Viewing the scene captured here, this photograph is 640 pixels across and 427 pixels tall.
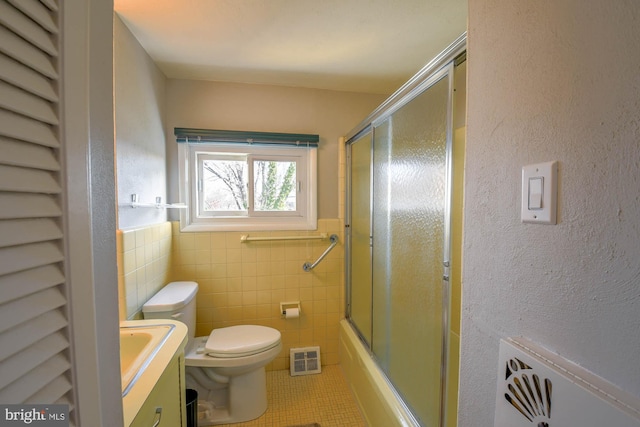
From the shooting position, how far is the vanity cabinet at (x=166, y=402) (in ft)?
2.39

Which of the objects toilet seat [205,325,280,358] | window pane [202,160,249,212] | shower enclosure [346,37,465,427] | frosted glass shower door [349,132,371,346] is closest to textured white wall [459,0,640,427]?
shower enclosure [346,37,465,427]

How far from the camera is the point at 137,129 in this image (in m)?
1.36

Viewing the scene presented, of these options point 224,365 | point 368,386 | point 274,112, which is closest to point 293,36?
point 274,112

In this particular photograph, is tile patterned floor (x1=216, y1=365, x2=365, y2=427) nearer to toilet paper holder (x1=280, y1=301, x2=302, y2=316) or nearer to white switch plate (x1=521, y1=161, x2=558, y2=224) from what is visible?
toilet paper holder (x1=280, y1=301, x2=302, y2=316)

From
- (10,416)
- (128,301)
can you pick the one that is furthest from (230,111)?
(10,416)

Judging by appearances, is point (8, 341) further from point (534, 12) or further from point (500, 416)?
point (534, 12)

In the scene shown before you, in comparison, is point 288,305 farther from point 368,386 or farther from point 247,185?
point 247,185

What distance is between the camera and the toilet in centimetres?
144

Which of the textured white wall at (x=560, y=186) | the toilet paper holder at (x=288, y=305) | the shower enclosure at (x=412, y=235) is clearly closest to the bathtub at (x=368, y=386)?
the shower enclosure at (x=412, y=235)

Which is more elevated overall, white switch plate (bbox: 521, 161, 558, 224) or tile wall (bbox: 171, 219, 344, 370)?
white switch plate (bbox: 521, 161, 558, 224)

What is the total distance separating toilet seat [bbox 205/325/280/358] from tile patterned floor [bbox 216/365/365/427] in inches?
17.3

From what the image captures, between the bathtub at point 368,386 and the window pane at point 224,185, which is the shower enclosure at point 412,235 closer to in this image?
the bathtub at point 368,386

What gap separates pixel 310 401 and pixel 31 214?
72.9 inches

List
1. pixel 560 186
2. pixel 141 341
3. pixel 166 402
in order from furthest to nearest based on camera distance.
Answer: pixel 141 341
pixel 166 402
pixel 560 186
